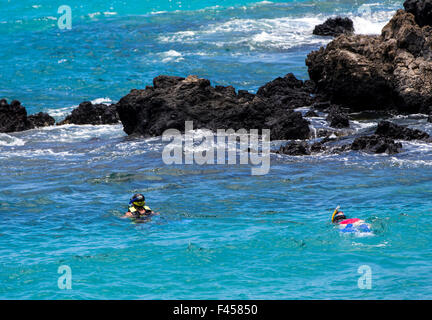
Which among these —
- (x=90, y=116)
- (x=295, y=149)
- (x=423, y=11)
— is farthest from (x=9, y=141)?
(x=423, y=11)

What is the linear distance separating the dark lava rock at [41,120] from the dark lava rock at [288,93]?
28.2ft

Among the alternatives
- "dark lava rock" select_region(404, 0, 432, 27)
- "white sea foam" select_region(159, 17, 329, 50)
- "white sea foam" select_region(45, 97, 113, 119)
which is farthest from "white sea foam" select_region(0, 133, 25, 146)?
"dark lava rock" select_region(404, 0, 432, 27)

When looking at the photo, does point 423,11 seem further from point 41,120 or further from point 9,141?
point 9,141

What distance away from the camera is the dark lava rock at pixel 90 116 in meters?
27.0

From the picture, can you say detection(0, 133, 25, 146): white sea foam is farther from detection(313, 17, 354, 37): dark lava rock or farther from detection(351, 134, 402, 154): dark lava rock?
detection(313, 17, 354, 37): dark lava rock

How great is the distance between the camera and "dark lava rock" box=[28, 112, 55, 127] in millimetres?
26859

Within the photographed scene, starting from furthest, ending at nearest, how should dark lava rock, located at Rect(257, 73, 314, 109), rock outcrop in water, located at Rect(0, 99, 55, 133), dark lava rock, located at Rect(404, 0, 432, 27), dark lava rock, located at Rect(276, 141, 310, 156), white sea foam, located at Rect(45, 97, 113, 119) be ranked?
1. dark lava rock, located at Rect(404, 0, 432, 27)
2. white sea foam, located at Rect(45, 97, 113, 119)
3. dark lava rock, located at Rect(257, 73, 314, 109)
4. rock outcrop in water, located at Rect(0, 99, 55, 133)
5. dark lava rock, located at Rect(276, 141, 310, 156)

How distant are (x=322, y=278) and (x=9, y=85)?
1058 inches

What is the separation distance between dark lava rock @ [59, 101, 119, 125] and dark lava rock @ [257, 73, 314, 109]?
6154mm

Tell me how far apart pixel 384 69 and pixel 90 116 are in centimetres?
1177

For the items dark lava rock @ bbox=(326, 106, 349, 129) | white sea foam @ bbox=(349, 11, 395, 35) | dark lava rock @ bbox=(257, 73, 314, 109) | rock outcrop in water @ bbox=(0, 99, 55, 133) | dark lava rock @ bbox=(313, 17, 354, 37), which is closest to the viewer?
dark lava rock @ bbox=(326, 106, 349, 129)

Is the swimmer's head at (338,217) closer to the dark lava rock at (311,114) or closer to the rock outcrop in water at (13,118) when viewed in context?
the dark lava rock at (311,114)

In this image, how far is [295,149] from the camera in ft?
65.7

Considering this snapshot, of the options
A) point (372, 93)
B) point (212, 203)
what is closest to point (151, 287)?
point (212, 203)
